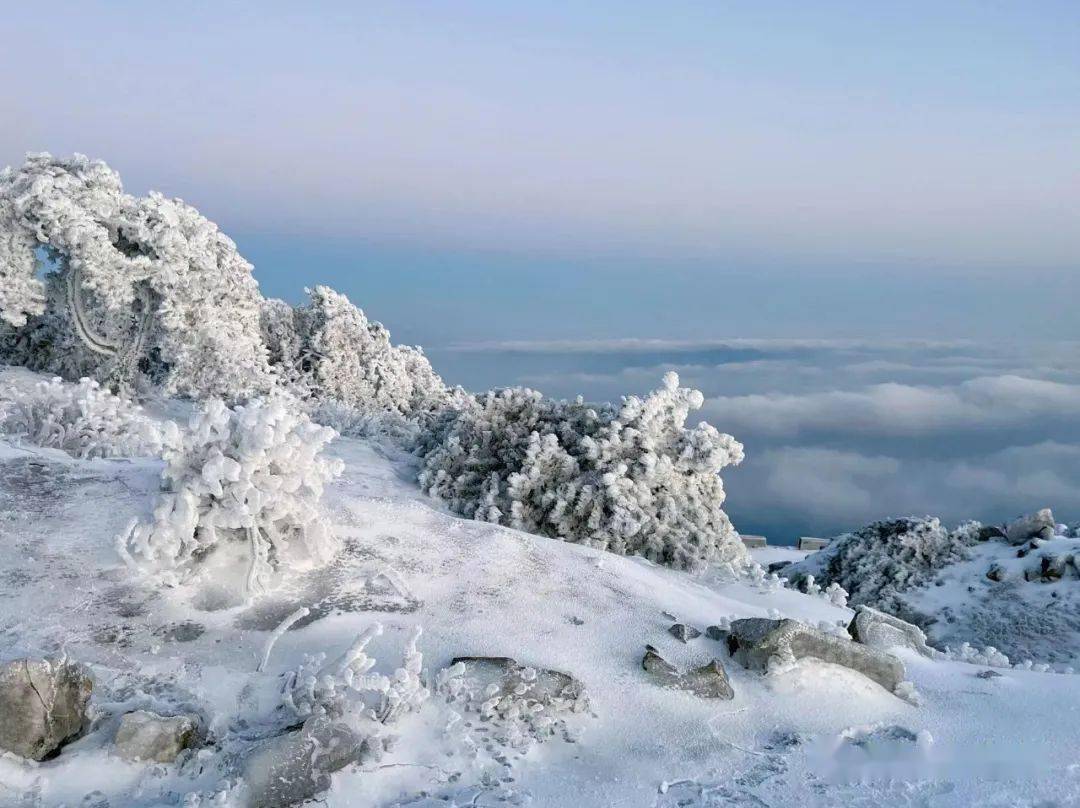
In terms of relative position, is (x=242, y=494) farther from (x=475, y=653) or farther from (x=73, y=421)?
(x=73, y=421)

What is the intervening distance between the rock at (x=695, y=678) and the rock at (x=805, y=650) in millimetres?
287

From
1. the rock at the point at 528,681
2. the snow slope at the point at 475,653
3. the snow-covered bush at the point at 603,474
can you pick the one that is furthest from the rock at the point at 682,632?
the snow-covered bush at the point at 603,474

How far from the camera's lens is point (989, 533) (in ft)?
40.5

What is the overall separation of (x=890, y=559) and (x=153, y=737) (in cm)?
1056

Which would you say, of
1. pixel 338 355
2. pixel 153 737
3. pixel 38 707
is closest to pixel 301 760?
pixel 153 737

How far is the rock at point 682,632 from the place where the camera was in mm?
5461

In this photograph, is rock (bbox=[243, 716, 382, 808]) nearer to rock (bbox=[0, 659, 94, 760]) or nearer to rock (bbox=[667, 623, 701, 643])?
rock (bbox=[0, 659, 94, 760])

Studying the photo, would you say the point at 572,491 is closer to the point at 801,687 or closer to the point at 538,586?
the point at 538,586

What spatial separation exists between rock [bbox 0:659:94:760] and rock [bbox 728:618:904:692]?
3.57 m

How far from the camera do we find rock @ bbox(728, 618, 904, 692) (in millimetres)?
5137

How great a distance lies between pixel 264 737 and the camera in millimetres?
4051

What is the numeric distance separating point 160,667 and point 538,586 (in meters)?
2.44

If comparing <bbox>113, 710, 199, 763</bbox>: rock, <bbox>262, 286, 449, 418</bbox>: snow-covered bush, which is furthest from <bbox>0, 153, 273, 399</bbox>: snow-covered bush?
<bbox>113, 710, 199, 763</bbox>: rock

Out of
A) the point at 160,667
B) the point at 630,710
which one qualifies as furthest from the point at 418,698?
the point at 160,667
